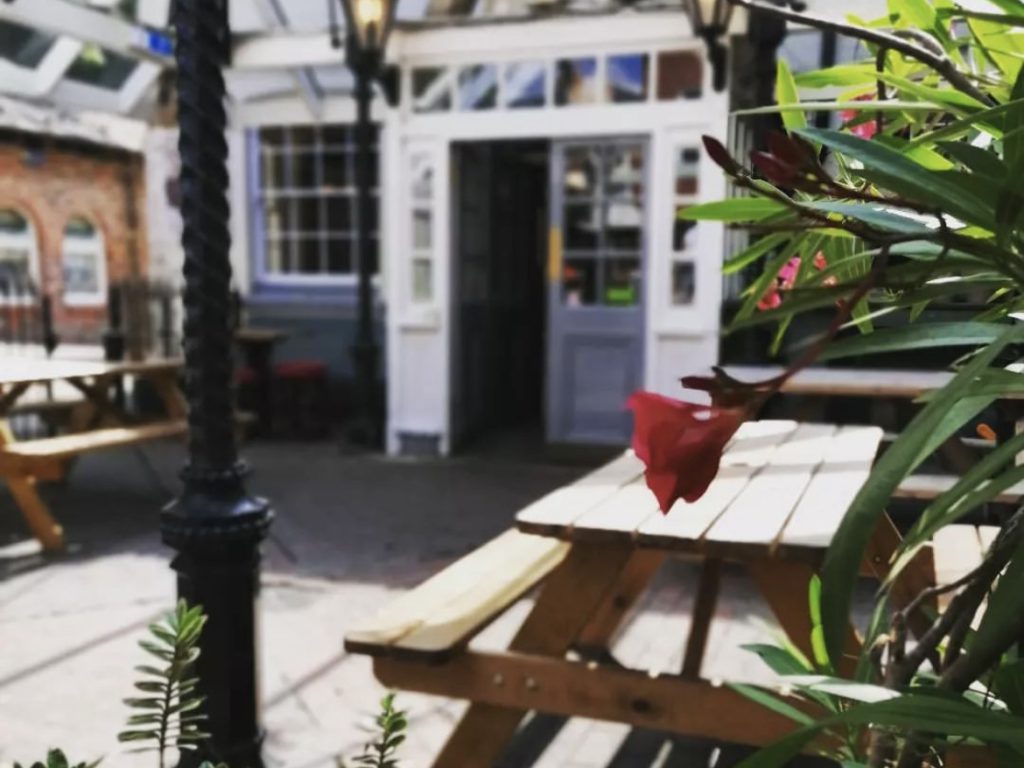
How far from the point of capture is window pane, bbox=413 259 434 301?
6828mm

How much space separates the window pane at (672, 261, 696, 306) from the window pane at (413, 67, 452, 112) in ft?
6.10

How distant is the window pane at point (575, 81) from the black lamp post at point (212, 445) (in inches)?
183

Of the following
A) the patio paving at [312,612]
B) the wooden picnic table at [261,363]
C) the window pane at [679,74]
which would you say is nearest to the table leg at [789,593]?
the patio paving at [312,612]

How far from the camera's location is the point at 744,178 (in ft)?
2.41

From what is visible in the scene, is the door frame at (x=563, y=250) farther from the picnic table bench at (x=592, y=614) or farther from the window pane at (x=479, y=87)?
the picnic table bench at (x=592, y=614)

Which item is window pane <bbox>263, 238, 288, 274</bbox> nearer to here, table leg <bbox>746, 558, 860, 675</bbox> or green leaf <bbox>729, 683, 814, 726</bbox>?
table leg <bbox>746, 558, 860, 675</bbox>

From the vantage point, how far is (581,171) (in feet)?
21.4

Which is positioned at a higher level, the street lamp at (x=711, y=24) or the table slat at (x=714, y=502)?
the street lamp at (x=711, y=24)

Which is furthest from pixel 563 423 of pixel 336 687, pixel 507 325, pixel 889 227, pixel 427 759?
pixel 889 227

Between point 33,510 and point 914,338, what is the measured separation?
4311 millimetres

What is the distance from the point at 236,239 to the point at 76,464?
245cm

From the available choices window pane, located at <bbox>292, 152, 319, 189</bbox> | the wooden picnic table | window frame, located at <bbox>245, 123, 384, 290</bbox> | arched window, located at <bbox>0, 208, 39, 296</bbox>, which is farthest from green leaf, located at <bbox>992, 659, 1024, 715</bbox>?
arched window, located at <bbox>0, 208, 39, 296</bbox>

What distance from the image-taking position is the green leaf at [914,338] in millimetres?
655

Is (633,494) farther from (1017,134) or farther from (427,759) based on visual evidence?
(1017,134)
